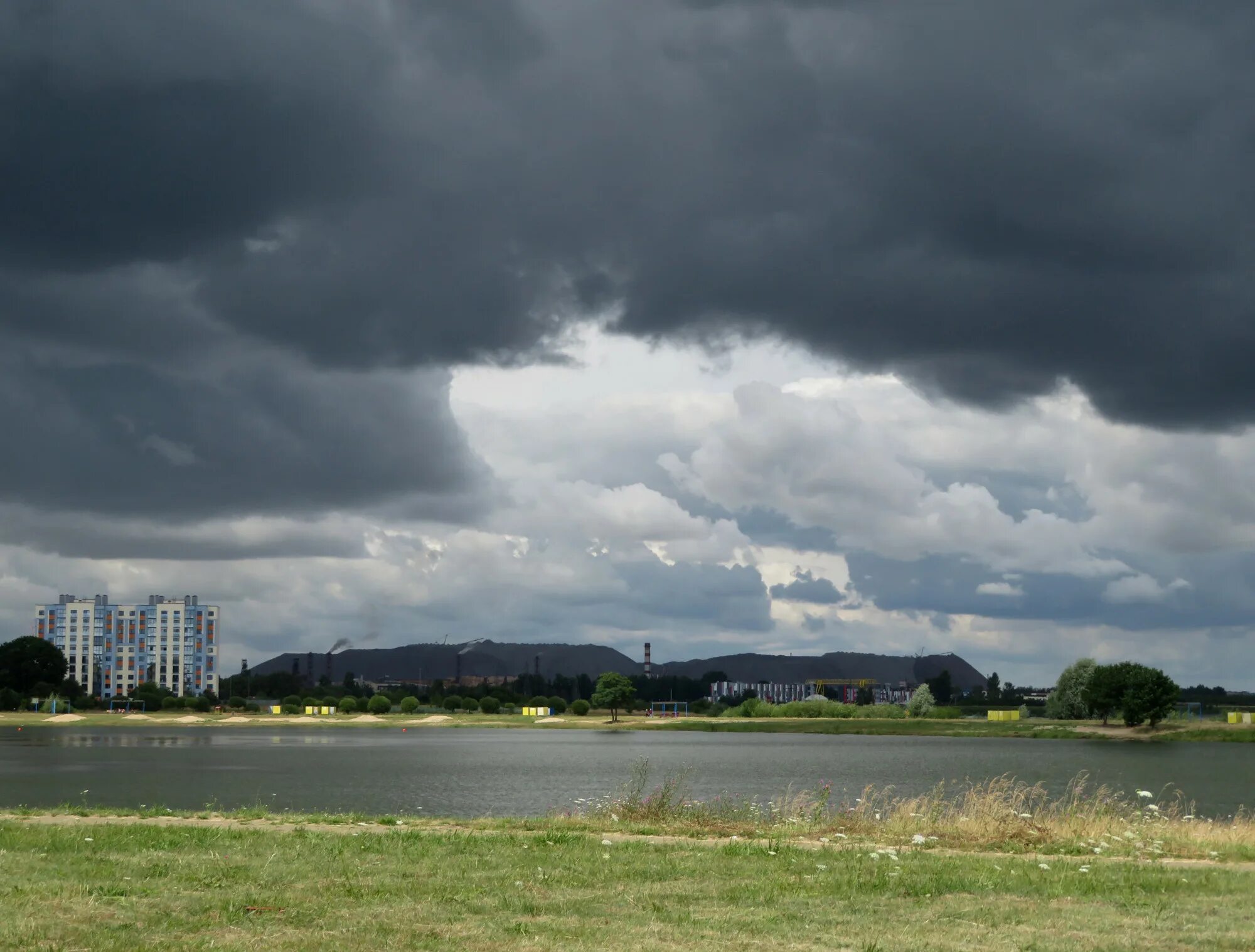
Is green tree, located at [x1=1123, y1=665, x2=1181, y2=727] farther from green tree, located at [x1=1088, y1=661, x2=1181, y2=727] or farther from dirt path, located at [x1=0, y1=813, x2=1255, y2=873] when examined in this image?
dirt path, located at [x1=0, y1=813, x2=1255, y2=873]

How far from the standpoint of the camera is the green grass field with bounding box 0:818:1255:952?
14406mm

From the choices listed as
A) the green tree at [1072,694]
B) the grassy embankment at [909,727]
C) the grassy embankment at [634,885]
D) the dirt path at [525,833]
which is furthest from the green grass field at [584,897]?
the green tree at [1072,694]

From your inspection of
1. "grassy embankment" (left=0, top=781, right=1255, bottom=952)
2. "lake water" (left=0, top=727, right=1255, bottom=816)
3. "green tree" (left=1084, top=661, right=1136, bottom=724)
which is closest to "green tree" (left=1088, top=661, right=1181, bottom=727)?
"green tree" (left=1084, top=661, right=1136, bottom=724)

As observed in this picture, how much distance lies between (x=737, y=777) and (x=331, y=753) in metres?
46.4

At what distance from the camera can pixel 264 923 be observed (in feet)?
50.2

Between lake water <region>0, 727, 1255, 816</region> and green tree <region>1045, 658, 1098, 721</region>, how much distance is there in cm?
2821

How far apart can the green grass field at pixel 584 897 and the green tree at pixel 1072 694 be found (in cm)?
16880

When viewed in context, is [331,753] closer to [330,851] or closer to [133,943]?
[330,851]

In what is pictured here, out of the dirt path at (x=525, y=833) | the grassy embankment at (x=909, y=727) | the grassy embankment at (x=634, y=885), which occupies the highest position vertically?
the grassy embankment at (x=634, y=885)

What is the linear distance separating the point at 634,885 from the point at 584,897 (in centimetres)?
130

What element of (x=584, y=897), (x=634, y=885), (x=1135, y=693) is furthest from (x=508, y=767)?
(x=1135, y=693)

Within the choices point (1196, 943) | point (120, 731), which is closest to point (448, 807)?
point (1196, 943)

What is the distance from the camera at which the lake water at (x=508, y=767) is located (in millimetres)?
54938

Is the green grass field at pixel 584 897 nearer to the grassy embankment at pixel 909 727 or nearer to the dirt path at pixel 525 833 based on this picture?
the dirt path at pixel 525 833
